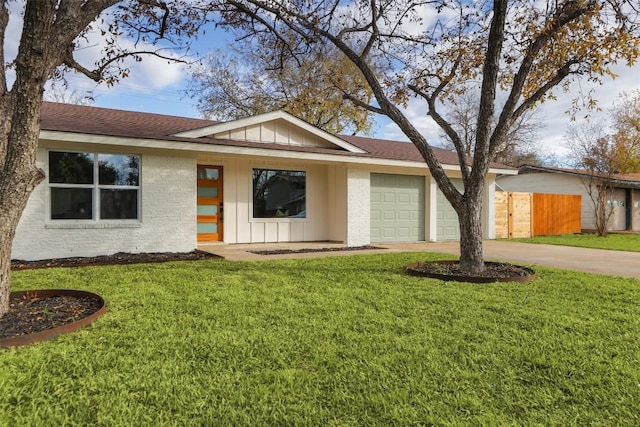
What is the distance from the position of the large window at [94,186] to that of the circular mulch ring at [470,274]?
22.0 ft

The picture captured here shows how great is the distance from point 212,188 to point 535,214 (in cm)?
1381

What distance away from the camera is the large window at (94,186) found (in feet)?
30.2

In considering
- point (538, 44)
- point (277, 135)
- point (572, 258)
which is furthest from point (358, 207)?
point (538, 44)

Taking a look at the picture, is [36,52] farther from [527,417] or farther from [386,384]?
[527,417]

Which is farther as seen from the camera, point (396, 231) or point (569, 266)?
point (396, 231)

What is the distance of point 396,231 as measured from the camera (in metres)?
14.4

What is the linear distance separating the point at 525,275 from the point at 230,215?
816 centimetres

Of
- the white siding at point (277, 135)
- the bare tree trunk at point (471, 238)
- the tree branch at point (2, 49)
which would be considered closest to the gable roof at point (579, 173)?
the white siding at point (277, 135)

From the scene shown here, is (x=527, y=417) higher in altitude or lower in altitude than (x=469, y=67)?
lower

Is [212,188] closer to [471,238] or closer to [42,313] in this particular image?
[471,238]

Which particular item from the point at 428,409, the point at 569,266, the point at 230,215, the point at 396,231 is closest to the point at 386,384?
the point at 428,409

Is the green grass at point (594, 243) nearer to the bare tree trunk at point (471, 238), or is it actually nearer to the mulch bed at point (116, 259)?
the bare tree trunk at point (471, 238)

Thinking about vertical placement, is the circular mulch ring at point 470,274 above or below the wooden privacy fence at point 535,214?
below

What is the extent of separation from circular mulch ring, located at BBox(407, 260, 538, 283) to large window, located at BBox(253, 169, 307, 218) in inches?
235
